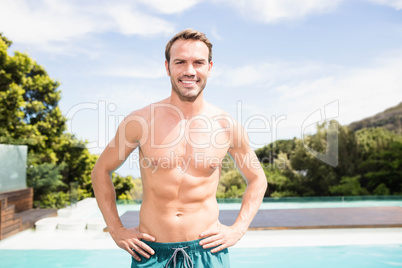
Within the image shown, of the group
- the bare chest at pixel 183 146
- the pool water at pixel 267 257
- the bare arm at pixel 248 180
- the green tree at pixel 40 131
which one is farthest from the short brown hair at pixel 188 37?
the green tree at pixel 40 131

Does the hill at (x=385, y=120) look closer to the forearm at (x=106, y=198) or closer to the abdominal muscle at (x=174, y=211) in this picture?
the abdominal muscle at (x=174, y=211)

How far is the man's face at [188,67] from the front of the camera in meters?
1.67

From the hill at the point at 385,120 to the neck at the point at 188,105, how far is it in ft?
65.0

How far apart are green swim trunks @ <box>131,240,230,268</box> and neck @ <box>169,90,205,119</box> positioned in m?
0.61

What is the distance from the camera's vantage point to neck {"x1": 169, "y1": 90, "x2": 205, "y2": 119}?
1806mm

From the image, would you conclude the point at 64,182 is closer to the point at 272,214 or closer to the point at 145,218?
the point at 272,214

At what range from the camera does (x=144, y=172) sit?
5.81 ft

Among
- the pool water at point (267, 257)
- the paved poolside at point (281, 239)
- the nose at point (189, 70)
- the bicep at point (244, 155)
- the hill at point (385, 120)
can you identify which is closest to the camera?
the nose at point (189, 70)

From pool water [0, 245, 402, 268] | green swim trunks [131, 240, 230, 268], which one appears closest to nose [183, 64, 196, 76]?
green swim trunks [131, 240, 230, 268]

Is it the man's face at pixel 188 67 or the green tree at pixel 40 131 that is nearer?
the man's face at pixel 188 67

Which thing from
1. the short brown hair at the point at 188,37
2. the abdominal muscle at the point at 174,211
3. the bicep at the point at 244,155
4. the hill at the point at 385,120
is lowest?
the abdominal muscle at the point at 174,211

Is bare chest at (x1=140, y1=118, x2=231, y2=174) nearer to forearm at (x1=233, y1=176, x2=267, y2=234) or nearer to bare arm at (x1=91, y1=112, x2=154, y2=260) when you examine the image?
bare arm at (x1=91, y1=112, x2=154, y2=260)

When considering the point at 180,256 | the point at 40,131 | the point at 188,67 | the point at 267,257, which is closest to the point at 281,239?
the point at 267,257

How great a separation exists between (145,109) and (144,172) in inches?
12.3
